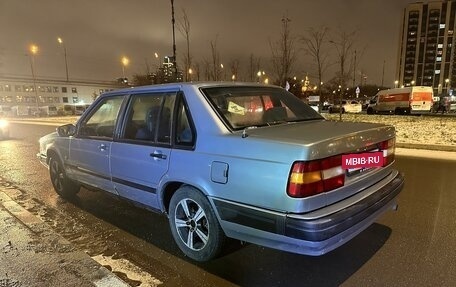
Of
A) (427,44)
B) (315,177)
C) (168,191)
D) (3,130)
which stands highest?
(427,44)

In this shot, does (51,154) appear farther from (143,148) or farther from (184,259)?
(184,259)

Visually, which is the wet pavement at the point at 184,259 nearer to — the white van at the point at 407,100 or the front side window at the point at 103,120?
the front side window at the point at 103,120

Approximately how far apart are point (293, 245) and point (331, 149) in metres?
0.79

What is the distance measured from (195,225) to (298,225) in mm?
1182

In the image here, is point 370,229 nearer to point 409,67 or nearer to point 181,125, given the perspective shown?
point 181,125

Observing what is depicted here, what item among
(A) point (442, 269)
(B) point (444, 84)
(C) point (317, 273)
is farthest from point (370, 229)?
(B) point (444, 84)

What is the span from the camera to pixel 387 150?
11.5 feet

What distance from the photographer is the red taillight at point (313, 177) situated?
102 inches

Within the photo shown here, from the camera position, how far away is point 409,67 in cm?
11675

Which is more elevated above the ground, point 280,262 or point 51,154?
point 51,154

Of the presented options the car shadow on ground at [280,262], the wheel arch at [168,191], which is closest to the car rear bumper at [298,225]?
the car shadow on ground at [280,262]

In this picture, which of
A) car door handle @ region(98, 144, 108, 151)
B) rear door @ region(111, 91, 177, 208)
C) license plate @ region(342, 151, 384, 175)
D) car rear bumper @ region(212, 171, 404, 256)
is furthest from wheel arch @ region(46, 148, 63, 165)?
license plate @ region(342, 151, 384, 175)

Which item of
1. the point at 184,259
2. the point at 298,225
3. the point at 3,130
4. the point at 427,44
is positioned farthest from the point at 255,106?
the point at 427,44

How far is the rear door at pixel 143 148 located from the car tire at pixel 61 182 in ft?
5.63
